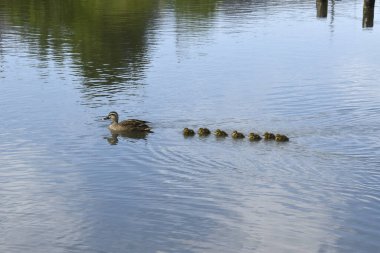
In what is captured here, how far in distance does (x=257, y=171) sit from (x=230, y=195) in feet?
5.63

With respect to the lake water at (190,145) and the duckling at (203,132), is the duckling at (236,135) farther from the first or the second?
the duckling at (203,132)

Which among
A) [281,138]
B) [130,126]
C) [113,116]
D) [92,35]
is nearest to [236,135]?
[281,138]

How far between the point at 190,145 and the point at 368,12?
21.8 metres

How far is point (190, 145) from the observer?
802 inches

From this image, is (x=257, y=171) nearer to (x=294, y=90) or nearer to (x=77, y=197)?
(x=77, y=197)

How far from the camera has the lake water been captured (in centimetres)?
1477

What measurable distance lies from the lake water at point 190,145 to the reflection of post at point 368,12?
55cm

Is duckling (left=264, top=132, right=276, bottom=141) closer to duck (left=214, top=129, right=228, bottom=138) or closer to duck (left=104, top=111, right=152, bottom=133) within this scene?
duck (left=214, top=129, right=228, bottom=138)

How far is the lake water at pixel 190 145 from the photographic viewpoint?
1477 cm

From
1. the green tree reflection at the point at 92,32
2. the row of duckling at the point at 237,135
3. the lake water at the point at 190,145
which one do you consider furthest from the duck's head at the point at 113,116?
the green tree reflection at the point at 92,32

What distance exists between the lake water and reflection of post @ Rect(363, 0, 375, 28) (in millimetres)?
546

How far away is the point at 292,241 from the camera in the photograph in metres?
14.2

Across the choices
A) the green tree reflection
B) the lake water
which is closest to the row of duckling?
the lake water

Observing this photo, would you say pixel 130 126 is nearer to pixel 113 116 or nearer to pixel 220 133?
pixel 113 116
